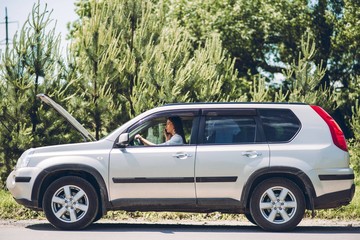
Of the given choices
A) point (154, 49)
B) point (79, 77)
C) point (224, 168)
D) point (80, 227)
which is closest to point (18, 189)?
point (80, 227)

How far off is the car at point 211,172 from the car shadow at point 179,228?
0.31 m

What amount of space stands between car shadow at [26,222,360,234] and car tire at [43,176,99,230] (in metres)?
0.19

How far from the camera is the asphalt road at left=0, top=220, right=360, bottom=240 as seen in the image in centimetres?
917

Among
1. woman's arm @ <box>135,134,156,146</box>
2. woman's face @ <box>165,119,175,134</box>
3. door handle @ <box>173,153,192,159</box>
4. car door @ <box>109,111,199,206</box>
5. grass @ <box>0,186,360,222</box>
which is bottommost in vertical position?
grass @ <box>0,186,360,222</box>

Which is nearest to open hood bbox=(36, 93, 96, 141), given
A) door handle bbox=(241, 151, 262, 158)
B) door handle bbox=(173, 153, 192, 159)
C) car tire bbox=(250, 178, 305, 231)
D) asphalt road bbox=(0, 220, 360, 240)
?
asphalt road bbox=(0, 220, 360, 240)

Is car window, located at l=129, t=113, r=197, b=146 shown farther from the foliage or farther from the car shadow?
the foliage

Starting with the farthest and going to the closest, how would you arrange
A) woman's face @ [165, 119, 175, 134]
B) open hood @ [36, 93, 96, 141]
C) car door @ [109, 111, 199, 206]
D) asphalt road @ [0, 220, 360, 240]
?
1. open hood @ [36, 93, 96, 141]
2. woman's face @ [165, 119, 175, 134]
3. car door @ [109, 111, 199, 206]
4. asphalt road @ [0, 220, 360, 240]

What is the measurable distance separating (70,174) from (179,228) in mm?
1619

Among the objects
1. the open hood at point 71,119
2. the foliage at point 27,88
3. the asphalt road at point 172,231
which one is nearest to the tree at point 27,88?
the foliage at point 27,88

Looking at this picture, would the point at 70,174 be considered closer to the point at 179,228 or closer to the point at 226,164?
the point at 179,228

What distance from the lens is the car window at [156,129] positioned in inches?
392

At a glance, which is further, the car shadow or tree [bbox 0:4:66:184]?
tree [bbox 0:4:66:184]

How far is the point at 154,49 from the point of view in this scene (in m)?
19.0

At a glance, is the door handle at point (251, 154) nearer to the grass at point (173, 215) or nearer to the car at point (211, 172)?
the car at point (211, 172)
